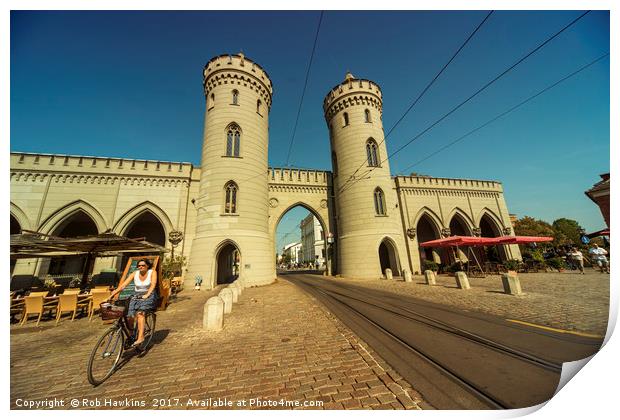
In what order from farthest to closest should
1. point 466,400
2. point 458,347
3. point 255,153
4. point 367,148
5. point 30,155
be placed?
point 367,148 → point 255,153 → point 30,155 → point 458,347 → point 466,400

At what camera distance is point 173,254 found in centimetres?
1711

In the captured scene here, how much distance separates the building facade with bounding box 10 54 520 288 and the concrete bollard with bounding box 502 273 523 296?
10.4 m

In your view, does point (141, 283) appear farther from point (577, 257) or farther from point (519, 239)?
point (577, 257)

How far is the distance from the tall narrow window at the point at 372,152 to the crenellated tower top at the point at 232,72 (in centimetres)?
1156

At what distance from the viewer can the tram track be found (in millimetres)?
2648

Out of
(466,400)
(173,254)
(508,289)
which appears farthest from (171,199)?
(508,289)

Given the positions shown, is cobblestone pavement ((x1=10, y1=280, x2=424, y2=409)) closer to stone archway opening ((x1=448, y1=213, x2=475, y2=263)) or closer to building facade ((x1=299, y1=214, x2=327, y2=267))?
stone archway opening ((x1=448, y1=213, x2=475, y2=263))

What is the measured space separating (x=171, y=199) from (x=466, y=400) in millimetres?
21039

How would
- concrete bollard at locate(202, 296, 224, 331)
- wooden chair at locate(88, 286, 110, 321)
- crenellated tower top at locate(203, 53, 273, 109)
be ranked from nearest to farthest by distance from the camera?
concrete bollard at locate(202, 296, 224, 331) → wooden chair at locate(88, 286, 110, 321) → crenellated tower top at locate(203, 53, 273, 109)

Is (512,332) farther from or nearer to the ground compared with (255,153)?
nearer to the ground

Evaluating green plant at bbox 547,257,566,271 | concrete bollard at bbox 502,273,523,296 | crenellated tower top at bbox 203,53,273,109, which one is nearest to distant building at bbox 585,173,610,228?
concrete bollard at bbox 502,273,523,296

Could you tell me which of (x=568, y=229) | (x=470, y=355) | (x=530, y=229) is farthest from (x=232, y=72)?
(x=568, y=229)

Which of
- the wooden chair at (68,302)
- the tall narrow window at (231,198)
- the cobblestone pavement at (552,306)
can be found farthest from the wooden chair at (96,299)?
the cobblestone pavement at (552,306)
